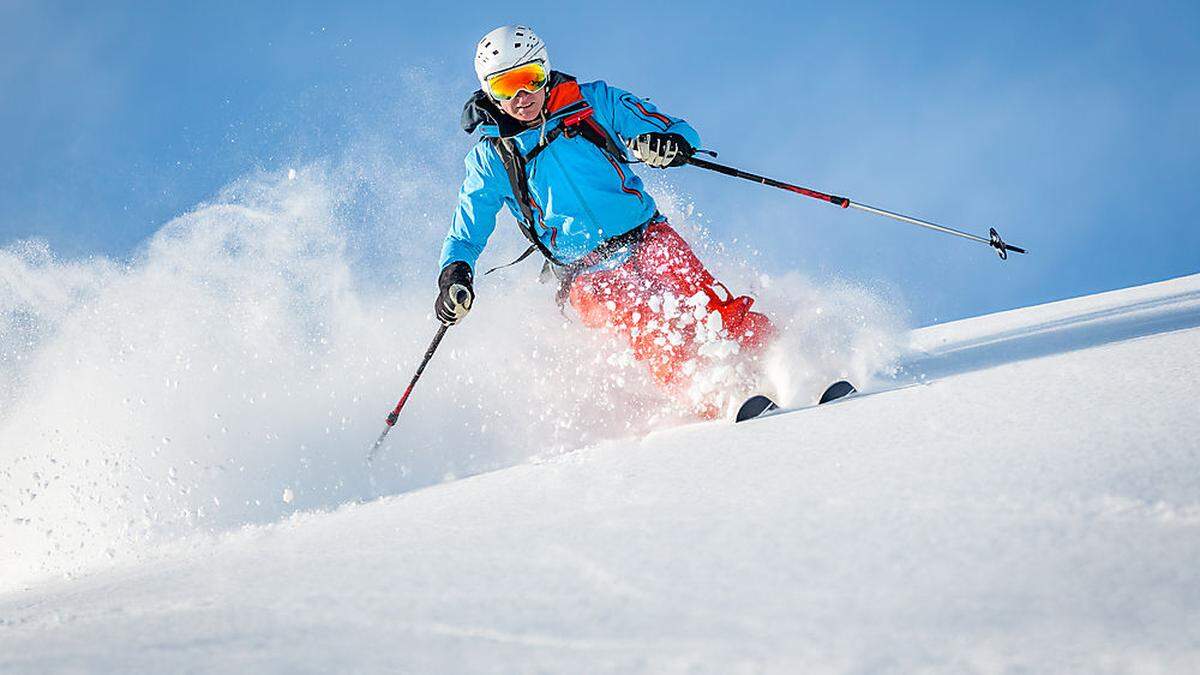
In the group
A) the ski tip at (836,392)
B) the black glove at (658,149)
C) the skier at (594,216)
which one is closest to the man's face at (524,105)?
the skier at (594,216)

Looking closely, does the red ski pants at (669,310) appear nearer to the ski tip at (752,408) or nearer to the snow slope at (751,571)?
the ski tip at (752,408)

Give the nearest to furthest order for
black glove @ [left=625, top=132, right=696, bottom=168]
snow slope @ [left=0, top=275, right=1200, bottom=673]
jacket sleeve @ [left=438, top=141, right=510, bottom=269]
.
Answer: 1. snow slope @ [left=0, top=275, right=1200, bottom=673]
2. black glove @ [left=625, top=132, right=696, bottom=168]
3. jacket sleeve @ [left=438, top=141, right=510, bottom=269]

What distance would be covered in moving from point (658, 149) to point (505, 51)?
987 millimetres

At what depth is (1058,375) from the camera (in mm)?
2869

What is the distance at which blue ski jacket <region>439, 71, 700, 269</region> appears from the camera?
14.3 ft

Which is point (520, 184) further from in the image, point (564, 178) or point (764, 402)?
point (764, 402)

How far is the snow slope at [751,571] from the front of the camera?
1096mm

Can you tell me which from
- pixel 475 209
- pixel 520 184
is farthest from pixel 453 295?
pixel 520 184

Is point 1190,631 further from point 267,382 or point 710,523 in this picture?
point 267,382

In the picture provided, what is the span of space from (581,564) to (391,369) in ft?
20.2

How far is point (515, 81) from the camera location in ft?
14.0

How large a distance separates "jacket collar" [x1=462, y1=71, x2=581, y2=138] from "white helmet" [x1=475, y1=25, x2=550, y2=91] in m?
0.09

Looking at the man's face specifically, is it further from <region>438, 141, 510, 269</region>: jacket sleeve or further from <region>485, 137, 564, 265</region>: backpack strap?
<region>438, 141, 510, 269</region>: jacket sleeve

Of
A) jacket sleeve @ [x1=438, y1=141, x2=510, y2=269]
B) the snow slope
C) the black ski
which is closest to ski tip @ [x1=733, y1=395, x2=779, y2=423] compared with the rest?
the black ski
